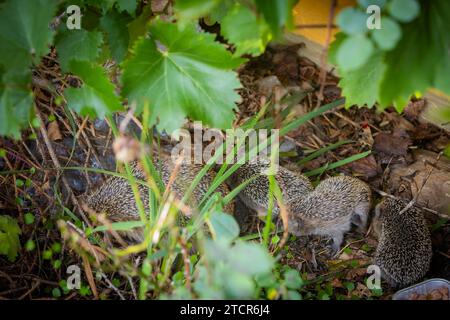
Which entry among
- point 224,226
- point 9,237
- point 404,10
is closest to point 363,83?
point 404,10

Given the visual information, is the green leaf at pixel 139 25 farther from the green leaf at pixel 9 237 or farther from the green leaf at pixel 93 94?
the green leaf at pixel 9 237

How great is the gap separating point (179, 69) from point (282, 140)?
4.62 feet

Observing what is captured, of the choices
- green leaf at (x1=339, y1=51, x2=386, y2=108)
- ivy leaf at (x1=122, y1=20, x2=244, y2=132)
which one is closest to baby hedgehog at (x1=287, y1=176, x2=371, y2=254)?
green leaf at (x1=339, y1=51, x2=386, y2=108)

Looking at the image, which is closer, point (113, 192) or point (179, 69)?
point (179, 69)

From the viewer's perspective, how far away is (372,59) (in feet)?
7.38

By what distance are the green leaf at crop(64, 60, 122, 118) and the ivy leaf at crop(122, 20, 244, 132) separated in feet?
0.37

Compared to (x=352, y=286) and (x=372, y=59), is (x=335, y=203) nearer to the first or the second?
(x=352, y=286)

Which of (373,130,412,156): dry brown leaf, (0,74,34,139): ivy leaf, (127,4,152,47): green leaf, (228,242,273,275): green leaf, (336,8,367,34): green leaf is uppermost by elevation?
(127,4,152,47): green leaf

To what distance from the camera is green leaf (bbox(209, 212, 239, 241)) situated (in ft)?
6.04

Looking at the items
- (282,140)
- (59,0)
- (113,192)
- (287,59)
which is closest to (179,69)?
(59,0)

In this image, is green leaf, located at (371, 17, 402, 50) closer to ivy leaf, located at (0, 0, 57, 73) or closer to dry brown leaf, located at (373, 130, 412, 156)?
ivy leaf, located at (0, 0, 57, 73)

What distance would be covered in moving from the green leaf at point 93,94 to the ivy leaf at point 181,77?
0.11 m

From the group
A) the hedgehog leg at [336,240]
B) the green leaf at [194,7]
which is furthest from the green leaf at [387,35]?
the hedgehog leg at [336,240]

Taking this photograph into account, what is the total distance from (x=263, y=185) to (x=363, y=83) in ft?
3.60
